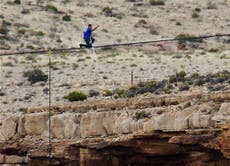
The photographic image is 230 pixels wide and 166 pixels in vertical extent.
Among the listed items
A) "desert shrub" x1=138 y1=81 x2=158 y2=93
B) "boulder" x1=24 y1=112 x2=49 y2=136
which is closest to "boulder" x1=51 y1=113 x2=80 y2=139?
"boulder" x1=24 y1=112 x2=49 y2=136

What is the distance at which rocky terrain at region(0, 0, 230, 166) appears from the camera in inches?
1058

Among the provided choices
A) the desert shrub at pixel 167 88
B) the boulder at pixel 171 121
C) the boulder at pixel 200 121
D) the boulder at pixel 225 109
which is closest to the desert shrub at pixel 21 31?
the desert shrub at pixel 167 88

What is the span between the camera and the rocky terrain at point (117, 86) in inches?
1058

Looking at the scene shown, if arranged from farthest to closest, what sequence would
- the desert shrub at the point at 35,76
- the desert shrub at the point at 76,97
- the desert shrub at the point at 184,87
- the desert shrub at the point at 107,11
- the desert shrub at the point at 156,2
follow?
the desert shrub at the point at 156,2, the desert shrub at the point at 107,11, the desert shrub at the point at 35,76, the desert shrub at the point at 76,97, the desert shrub at the point at 184,87

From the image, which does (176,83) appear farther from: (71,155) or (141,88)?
(71,155)

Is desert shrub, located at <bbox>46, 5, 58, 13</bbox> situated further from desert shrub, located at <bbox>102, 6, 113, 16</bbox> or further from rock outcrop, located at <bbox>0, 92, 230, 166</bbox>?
rock outcrop, located at <bbox>0, 92, 230, 166</bbox>

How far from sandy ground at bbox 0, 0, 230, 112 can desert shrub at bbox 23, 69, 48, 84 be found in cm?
37

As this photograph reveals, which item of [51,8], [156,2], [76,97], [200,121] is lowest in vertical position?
[200,121]

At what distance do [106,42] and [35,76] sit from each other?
1976 centimetres

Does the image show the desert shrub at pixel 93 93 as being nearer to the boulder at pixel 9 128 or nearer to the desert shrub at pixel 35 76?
the boulder at pixel 9 128

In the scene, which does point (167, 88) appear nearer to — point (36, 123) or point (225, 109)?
point (36, 123)

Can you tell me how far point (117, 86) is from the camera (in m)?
41.8

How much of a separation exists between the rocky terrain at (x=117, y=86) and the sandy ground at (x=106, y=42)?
0.08m

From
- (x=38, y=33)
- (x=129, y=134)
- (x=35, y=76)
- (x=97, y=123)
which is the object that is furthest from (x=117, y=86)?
(x=38, y=33)
